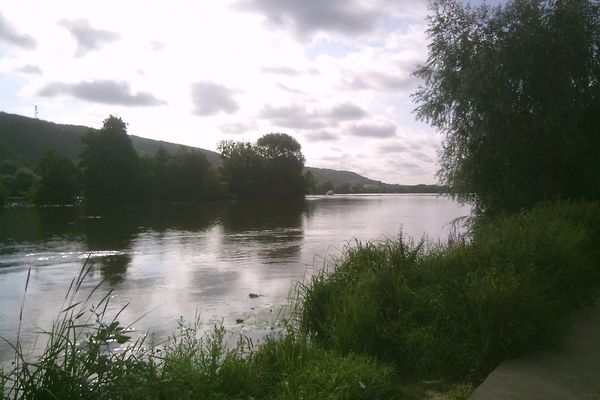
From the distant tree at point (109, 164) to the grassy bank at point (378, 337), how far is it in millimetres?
68516

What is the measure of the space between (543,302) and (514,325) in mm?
815

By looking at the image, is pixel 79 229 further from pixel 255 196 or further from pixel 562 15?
pixel 255 196

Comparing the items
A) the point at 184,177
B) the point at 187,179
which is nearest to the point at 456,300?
the point at 184,177

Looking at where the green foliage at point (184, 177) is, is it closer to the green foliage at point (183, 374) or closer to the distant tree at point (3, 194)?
the distant tree at point (3, 194)

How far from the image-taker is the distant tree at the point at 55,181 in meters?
69.4

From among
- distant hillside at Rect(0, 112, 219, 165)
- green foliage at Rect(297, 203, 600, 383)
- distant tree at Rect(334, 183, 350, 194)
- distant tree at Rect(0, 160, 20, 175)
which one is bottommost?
green foliage at Rect(297, 203, 600, 383)

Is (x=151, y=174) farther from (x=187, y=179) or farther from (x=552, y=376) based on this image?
(x=552, y=376)

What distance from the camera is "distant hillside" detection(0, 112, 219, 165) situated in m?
113

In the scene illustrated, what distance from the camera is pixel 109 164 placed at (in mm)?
72375

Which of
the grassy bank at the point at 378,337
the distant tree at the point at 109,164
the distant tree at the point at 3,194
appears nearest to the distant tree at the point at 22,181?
the distant tree at the point at 109,164

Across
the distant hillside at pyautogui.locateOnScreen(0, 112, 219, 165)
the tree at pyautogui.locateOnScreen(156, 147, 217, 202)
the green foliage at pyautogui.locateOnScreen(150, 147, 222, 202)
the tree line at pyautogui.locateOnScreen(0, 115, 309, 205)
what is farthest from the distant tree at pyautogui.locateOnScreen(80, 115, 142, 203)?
the distant hillside at pyautogui.locateOnScreen(0, 112, 219, 165)

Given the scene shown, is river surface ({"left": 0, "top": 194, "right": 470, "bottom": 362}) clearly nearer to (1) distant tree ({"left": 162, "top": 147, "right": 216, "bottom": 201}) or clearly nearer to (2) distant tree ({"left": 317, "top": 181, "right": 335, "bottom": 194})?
(1) distant tree ({"left": 162, "top": 147, "right": 216, "bottom": 201})

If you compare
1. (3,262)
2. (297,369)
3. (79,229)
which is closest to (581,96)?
(297,369)

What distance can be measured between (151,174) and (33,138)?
61.4 m
